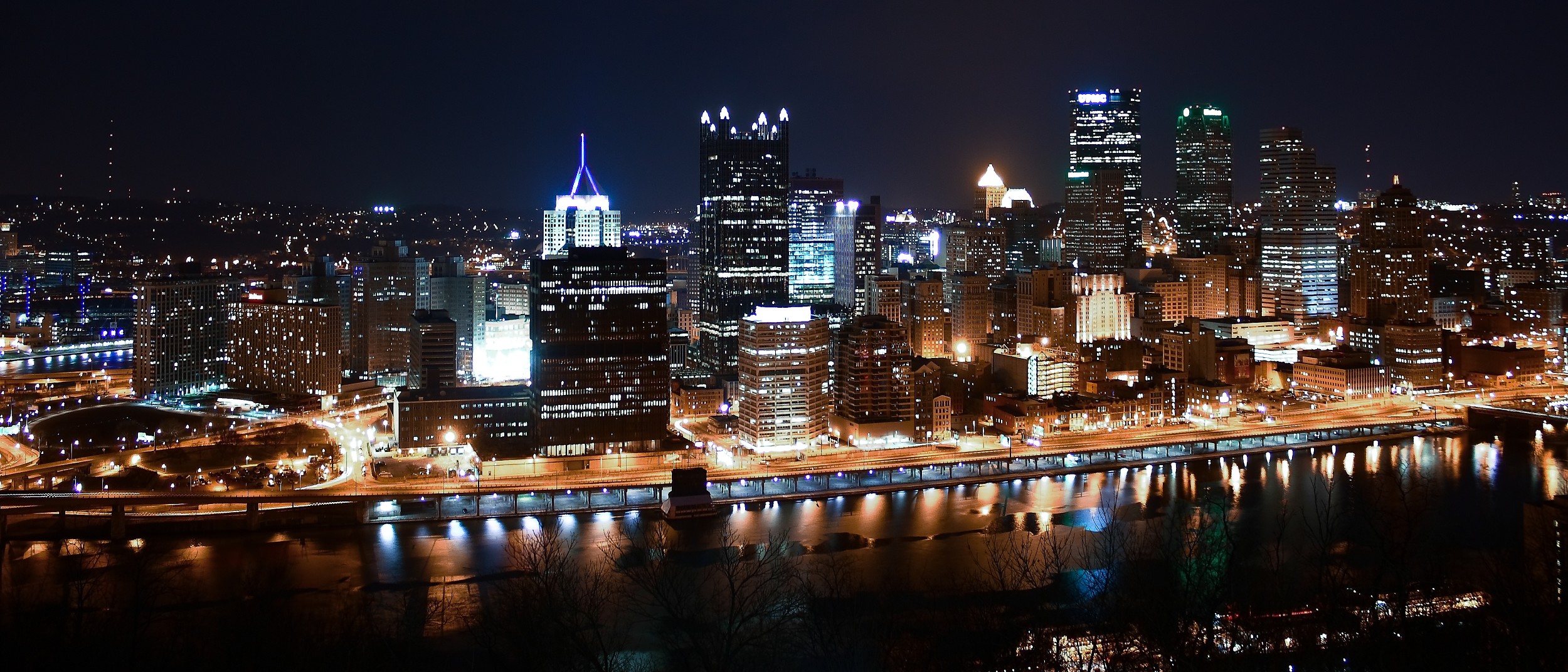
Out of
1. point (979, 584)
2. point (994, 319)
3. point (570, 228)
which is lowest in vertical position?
point (979, 584)

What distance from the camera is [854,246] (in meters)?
36.7

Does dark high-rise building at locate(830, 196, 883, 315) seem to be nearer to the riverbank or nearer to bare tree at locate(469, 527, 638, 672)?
the riverbank

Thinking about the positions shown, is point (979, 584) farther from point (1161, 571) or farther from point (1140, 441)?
point (1140, 441)

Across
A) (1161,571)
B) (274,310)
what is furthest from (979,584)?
(274,310)

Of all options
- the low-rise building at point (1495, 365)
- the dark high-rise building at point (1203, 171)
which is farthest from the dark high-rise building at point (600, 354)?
the dark high-rise building at point (1203, 171)

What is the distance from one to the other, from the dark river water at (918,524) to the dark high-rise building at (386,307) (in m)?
14.0

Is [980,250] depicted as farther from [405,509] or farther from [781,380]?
[405,509]

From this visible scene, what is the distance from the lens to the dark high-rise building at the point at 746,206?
32.2 meters

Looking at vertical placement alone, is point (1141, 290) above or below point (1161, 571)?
above

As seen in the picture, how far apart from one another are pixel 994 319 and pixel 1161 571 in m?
21.2

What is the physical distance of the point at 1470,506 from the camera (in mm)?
16359

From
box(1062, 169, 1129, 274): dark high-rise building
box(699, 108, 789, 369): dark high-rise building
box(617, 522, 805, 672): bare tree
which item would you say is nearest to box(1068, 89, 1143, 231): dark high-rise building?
box(1062, 169, 1129, 274): dark high-rise building

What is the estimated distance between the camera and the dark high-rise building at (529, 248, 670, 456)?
19.9m

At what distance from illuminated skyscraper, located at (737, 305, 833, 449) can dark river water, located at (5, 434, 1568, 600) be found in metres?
3.41
